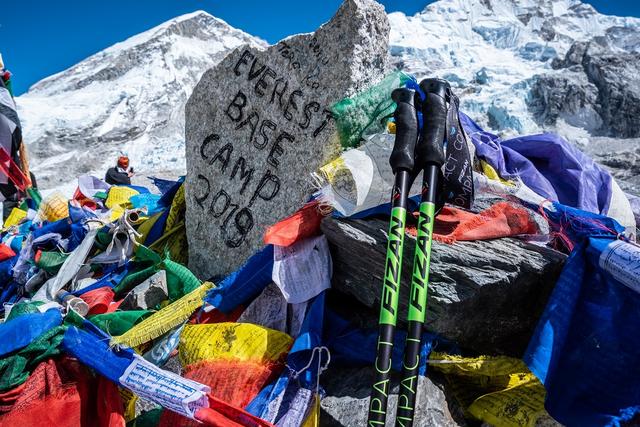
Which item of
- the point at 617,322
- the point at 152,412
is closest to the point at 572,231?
the point at 617,322

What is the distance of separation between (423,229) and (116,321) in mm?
1967

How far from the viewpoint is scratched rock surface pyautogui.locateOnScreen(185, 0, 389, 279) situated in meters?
3.00

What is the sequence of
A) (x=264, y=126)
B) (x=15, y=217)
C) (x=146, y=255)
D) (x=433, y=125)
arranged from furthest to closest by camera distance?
(x=15, y=217)
(x=146, y=255)
(x=264, y=126)
(x=433, y=125)

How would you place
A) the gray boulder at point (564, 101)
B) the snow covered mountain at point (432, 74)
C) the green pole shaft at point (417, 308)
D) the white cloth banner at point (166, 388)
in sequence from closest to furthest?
the green pole shaft at point (417, 308), the white cloth banner at point (166, 388), the snow covered mountain at point (432, 74), the gray boulder at point (564, 101)

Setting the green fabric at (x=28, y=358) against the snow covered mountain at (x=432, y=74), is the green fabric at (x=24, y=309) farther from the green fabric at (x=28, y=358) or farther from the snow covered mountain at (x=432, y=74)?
the snow covered mountain at (x=432, y=74)

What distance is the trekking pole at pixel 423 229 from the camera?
1.68 meters

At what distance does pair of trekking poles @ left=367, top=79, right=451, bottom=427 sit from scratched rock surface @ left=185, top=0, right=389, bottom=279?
0.88m

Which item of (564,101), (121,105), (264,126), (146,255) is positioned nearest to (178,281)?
(146,255)

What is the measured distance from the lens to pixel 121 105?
164ft

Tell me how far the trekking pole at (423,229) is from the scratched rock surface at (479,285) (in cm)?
→ 24

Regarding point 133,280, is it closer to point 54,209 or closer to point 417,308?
point 417,308

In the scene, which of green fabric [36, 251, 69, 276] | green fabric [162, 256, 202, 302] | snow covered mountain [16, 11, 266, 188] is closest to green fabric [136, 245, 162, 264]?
green fabric [162, 256, 202, 302]

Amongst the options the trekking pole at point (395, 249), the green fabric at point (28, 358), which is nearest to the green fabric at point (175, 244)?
the green fabric at point (28, 358)

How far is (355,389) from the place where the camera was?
6.82 ft
